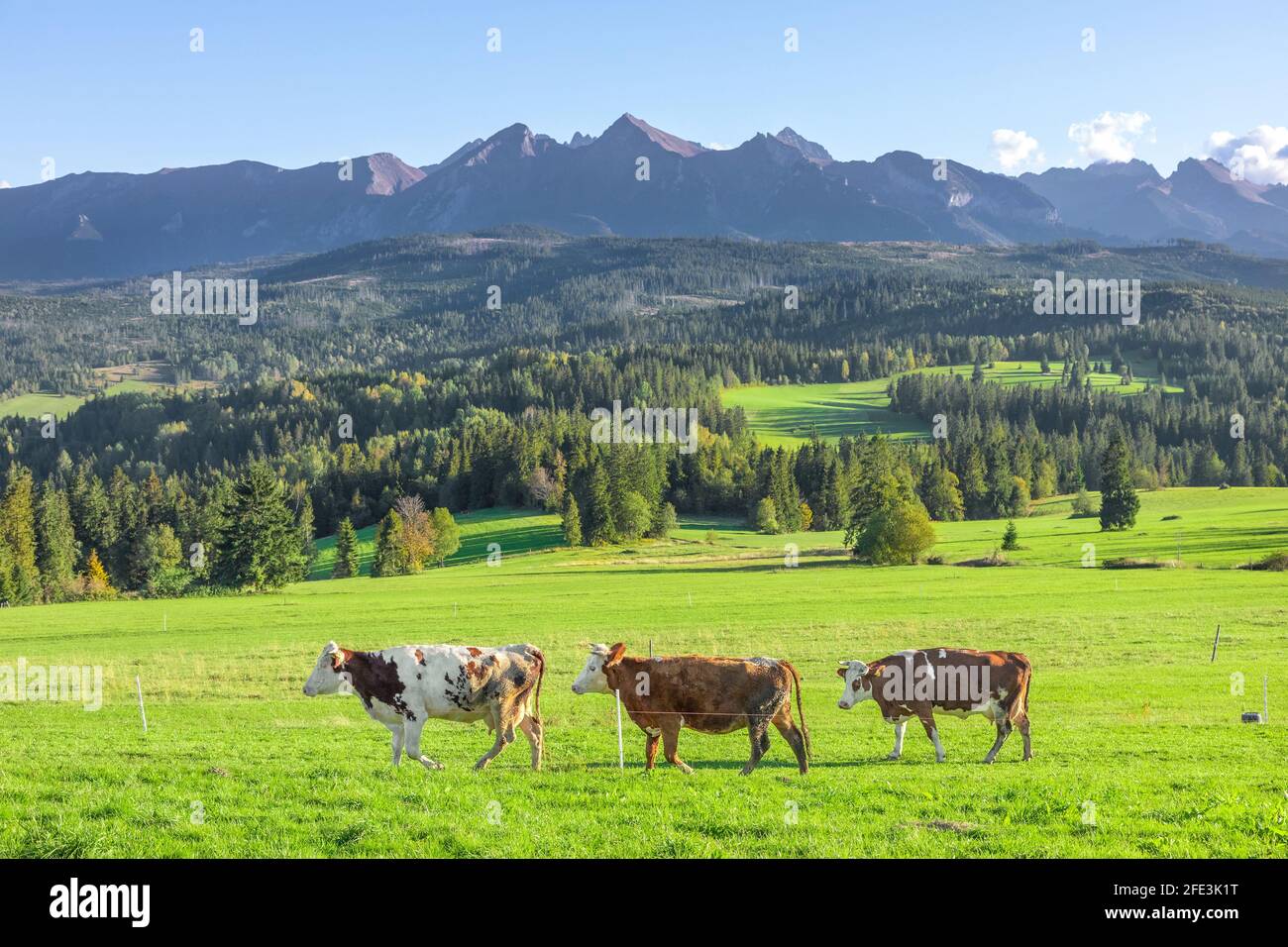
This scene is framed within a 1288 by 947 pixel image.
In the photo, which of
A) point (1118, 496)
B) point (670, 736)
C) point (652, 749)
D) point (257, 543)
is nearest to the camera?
point (652, 749)

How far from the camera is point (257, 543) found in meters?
88.4

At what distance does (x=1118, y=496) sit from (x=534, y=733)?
370ft

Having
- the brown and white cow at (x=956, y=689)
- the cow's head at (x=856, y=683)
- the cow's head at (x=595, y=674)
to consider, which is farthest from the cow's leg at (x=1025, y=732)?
the cow's head at (x=595, y=674)

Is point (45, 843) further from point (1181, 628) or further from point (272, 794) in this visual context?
point (1181, 628)

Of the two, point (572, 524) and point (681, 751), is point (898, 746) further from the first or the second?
point (572, 524)

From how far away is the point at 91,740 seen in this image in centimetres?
2230

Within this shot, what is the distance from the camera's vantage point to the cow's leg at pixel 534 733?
56.6 feet

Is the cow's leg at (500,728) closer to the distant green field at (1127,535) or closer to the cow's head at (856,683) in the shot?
the cow's head at (856,683)

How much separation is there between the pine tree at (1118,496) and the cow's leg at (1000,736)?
105766mm

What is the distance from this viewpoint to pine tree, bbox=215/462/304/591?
8862cm

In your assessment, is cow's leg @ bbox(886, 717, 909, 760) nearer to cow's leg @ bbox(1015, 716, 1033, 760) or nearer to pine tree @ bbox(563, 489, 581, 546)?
cow's leg @ bbox(1015, 716, 1033, 760)

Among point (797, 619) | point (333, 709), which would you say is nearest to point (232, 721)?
point (333, 709)

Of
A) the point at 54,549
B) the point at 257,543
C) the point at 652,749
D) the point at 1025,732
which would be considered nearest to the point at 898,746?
the point at 1025,732

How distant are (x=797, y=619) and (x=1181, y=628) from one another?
751 inches
